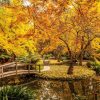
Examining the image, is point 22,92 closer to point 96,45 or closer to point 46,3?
point 46,3

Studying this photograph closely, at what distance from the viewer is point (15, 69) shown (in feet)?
92.9

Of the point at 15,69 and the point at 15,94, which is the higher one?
the point at 15,94

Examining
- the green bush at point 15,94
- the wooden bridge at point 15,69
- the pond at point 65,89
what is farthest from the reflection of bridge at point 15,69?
the green bush at point 15,94

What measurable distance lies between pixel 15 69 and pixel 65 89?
6.52 m

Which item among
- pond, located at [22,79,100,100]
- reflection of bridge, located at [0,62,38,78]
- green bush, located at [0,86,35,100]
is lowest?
pond, located at [22,79,100,100]

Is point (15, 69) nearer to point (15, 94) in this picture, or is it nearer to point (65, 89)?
point (65, 89)

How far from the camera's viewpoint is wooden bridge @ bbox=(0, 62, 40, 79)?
2646 centimetres

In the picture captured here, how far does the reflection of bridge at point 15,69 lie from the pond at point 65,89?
72.1 inches

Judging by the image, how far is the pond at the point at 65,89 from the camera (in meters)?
21.0

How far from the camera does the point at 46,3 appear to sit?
28.4m

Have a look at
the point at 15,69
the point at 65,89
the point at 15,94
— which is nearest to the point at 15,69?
the point at 15,69

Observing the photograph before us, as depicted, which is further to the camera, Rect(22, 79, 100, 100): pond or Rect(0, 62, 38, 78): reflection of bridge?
Rect(0, 62, 38, 78): reflection of bridge

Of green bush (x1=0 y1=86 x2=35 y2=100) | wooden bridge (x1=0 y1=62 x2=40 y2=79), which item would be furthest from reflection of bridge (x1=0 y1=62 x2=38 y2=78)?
green bush (x1=0 y1=86 x2=35 y2=100)

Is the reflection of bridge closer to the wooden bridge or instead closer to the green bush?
the wooden bridge
